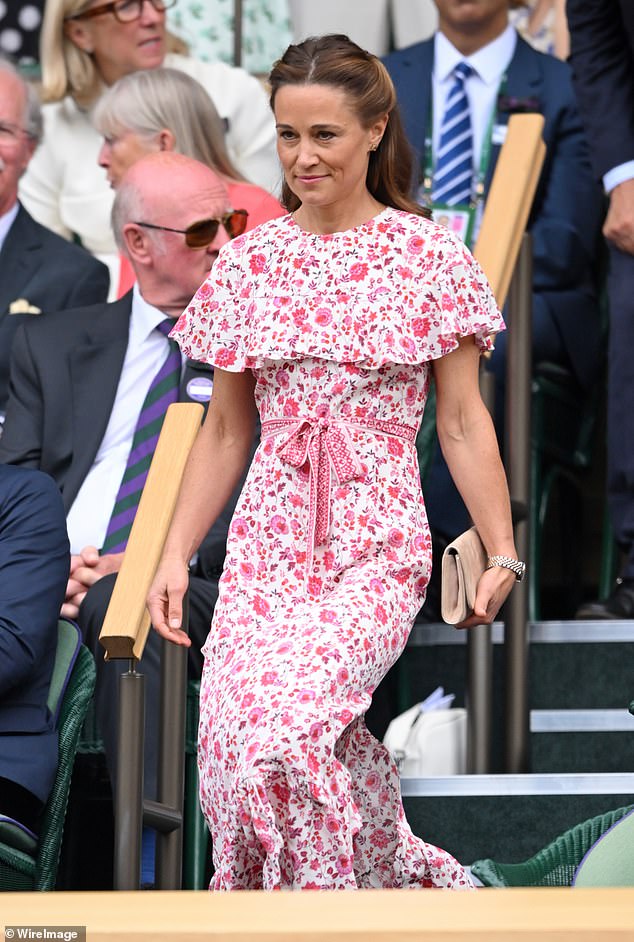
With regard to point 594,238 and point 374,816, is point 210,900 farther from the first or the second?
point 594,238

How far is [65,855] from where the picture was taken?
416 centimetres

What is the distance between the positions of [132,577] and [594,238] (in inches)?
99.2

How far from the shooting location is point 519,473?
4.54 meters

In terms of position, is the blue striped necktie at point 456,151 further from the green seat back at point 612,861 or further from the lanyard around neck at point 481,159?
the green seat back at point 612,861

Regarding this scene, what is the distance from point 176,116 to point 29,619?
93.1 inches

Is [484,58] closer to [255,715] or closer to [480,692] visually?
[480,692]

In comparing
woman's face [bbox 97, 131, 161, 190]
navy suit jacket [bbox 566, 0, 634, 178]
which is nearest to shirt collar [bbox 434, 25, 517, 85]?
navy suit jacket [bbox 566, 0, 634, 178]

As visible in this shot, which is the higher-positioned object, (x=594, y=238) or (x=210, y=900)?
(x=594, y=238)

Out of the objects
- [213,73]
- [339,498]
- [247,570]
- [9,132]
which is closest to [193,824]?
[247,570]

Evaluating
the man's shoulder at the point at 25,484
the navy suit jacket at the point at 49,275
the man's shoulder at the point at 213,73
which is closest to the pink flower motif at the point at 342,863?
the man's shoulder at the point at 25,484

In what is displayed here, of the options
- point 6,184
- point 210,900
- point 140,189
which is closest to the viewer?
point 210,900

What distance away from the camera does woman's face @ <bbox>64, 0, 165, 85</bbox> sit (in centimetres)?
632

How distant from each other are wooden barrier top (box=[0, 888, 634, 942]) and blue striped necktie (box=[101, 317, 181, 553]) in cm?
221

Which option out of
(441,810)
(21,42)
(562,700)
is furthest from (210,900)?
(21,42)
